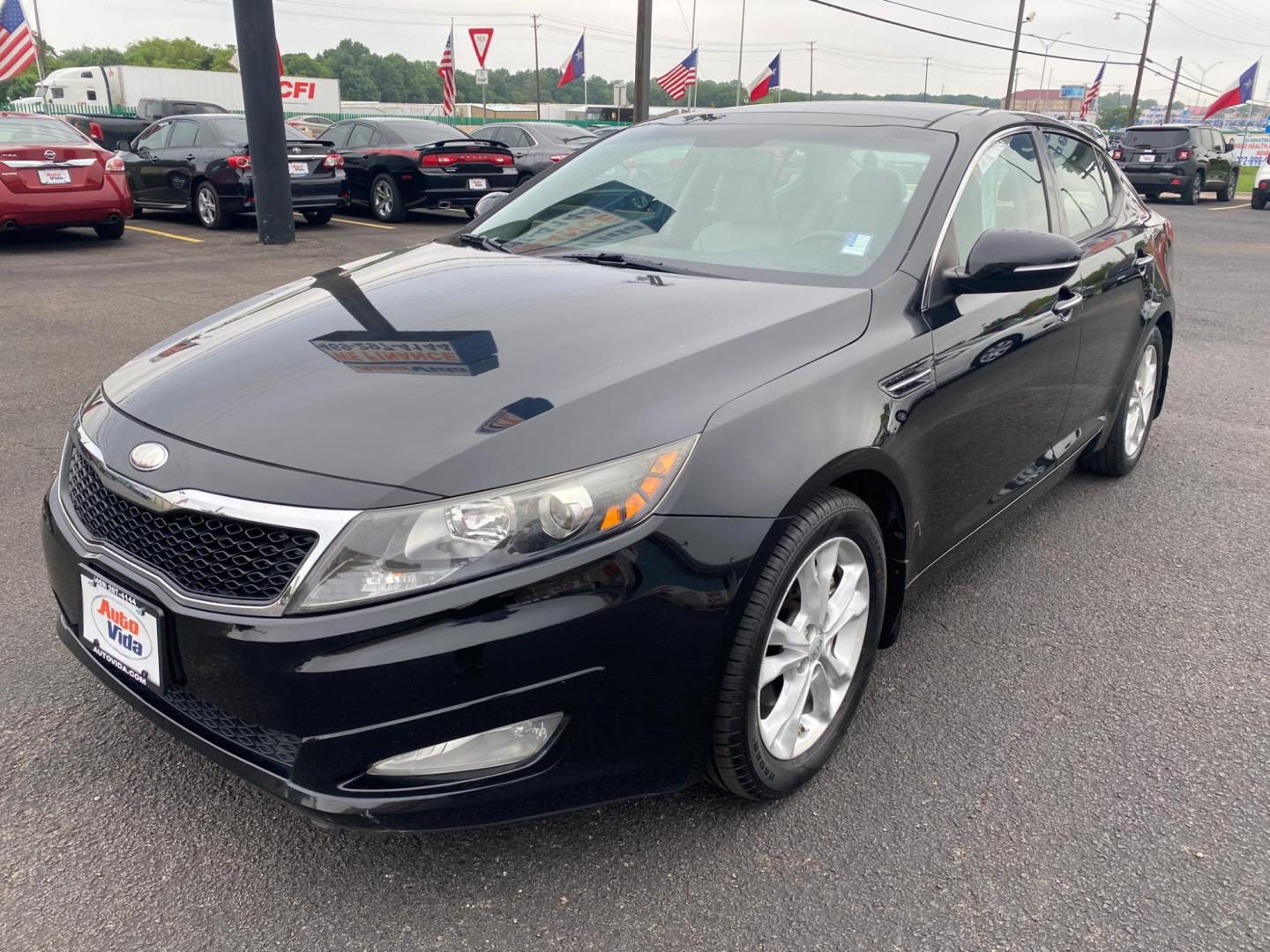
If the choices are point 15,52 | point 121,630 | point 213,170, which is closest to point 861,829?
point 121,630

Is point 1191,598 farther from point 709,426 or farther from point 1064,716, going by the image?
point 709,426

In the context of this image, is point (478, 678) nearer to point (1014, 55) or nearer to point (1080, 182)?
point (1080, 182)

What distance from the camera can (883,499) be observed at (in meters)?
2.49

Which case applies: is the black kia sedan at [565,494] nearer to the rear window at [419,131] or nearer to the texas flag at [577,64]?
the rear window at [419,131]

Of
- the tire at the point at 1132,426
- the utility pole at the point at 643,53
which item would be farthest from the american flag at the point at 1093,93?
the tire at the point at 1132,426

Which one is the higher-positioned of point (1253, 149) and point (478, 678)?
point (1253, 149)

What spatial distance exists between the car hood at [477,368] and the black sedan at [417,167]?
1150cm

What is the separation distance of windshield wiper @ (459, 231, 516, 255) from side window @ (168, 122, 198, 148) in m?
11.2

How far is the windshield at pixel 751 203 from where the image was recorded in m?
2.79

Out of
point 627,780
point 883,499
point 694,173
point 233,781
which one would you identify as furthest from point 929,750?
point 694,173

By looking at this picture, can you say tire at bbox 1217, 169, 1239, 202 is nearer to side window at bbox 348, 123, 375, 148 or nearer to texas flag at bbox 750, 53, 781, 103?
texas flag at bbox 750, 53, 781, 103

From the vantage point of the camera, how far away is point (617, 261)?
291cm

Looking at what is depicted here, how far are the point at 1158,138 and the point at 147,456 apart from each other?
81.4 feet

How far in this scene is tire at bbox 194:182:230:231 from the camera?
12555mm
